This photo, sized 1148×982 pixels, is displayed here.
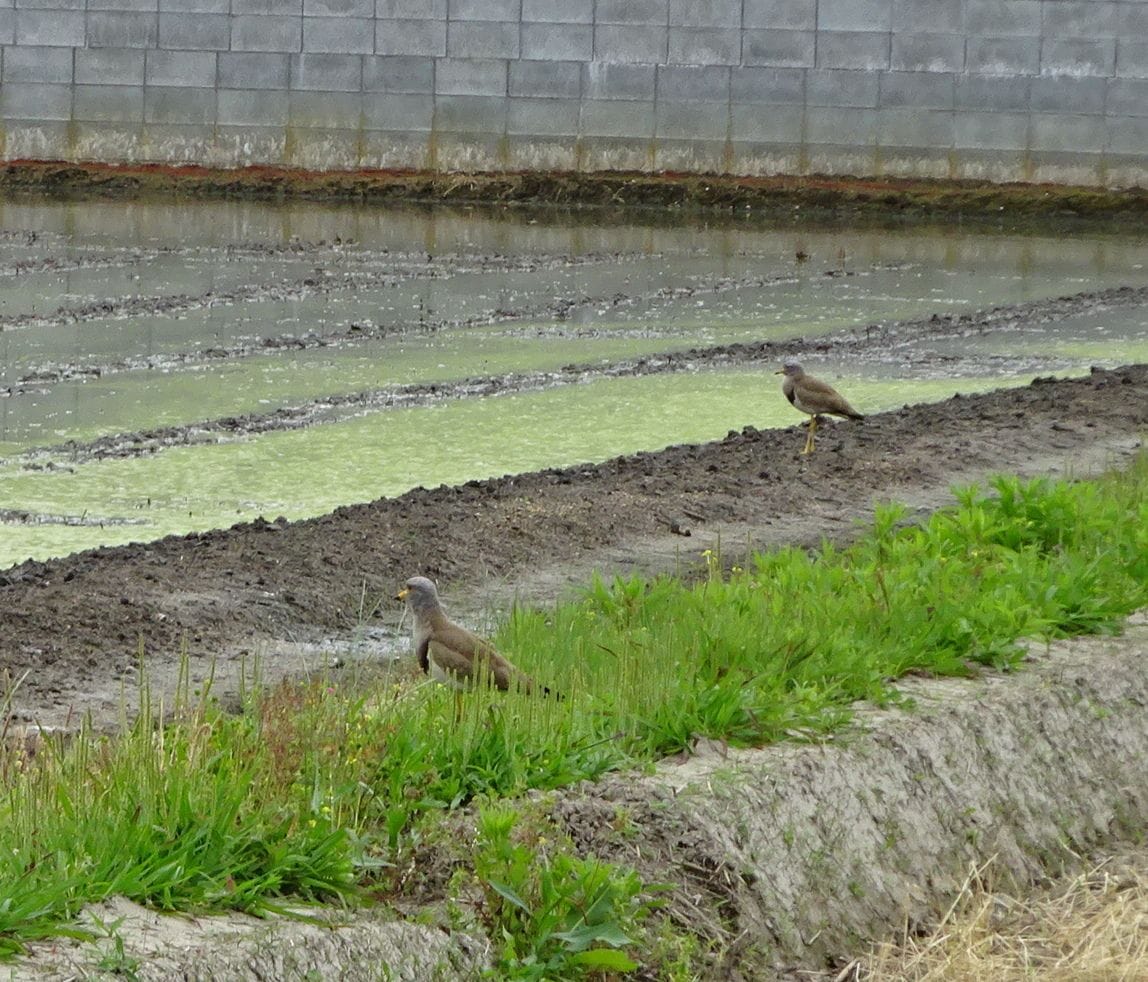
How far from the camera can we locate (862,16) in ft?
84.6

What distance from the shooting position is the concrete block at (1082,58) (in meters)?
25.5

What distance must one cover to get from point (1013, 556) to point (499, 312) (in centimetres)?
1110

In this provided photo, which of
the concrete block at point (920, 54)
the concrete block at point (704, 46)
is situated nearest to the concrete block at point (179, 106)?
the concrete block at point (704, 46)

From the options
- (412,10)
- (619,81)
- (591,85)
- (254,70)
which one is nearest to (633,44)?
(619,81)

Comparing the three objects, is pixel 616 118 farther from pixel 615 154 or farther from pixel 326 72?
pixel 326 72

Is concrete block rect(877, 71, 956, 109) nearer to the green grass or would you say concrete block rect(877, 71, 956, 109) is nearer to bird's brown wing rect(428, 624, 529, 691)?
the green grass

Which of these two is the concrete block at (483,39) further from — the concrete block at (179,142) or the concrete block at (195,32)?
the concrete block at (179,142)

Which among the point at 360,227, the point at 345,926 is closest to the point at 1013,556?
the point at 345,926

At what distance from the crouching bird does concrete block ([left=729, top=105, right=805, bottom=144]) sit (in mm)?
20915

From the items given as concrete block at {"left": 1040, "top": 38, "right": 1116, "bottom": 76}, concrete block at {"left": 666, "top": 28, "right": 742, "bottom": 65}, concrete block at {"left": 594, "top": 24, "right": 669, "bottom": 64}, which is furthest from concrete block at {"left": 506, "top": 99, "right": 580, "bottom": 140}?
concrete block at {"left": 1040, "top": 38, "right": 1116, "bottom": 76}

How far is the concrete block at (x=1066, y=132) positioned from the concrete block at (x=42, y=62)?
40.9 feet

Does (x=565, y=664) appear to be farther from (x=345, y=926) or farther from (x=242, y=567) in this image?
(x=242, y=567)

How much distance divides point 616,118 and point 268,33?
4.64 m

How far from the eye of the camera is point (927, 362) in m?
15.6
